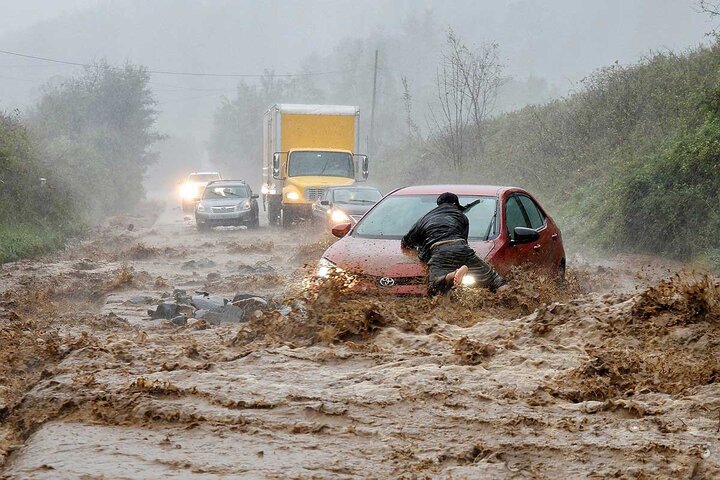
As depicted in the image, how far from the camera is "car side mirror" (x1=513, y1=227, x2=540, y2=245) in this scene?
32.8 feet

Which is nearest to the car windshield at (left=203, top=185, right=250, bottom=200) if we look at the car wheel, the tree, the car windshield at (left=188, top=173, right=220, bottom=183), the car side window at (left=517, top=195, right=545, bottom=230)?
the car wheel

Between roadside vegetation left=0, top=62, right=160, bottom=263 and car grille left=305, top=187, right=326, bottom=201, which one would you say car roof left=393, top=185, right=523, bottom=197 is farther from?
car grille left=305, top=187, right=326, bottom=201

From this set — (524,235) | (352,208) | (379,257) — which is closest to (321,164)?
(352,208)

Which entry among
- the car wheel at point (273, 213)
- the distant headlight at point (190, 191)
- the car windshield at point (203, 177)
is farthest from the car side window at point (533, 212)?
the car windshield at point (203, 177)

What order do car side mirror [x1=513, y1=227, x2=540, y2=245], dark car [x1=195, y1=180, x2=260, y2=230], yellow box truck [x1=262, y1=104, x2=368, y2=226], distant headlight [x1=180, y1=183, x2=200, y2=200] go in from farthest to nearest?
1. distant headlight [x1=180, y1=183, x2=200, y2=200]
2. dark car [x1=195, y1=180, x2=260, y2=230]
3. yellow box truck [x1=262, y1=104, x2=368, y2=226]
4. car side mirror [x1=513, y1=227, x2=540, y2=245]

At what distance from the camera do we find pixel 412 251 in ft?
31.3

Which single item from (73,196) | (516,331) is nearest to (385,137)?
(73,196)

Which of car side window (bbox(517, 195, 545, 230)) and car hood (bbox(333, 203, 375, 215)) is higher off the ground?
car side window (bbox(517, 195, 545, 230))

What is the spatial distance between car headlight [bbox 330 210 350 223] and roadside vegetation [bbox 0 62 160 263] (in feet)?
20.6

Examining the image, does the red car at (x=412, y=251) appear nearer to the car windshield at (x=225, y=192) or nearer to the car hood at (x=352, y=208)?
the car hood at (x=352, y=208)

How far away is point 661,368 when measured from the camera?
6684mm

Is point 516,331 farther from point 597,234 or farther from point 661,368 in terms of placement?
point 597,234

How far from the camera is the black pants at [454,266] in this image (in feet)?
29.3

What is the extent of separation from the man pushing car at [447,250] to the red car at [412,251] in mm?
135
